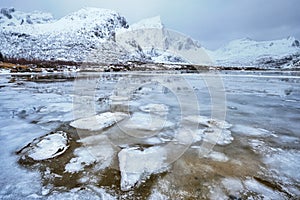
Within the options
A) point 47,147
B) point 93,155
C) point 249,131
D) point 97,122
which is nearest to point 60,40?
point 97,122

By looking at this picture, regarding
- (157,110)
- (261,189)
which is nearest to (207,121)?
(157,110)

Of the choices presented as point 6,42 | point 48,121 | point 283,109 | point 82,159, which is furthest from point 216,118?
point 6,42

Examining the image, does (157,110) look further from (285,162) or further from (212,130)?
(285,162)

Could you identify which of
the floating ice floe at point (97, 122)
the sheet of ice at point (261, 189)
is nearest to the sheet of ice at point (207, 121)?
the floating ice floe at point (97, 122)

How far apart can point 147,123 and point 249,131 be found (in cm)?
225

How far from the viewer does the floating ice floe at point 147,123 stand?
4.57m

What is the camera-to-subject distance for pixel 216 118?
536 cm

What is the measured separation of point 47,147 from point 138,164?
1.61 metres

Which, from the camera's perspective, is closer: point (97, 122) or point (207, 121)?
point (97, 122)

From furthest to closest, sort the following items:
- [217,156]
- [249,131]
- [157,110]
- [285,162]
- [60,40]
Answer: [60,40], [157,110], [249,131], [217,156], [285,162]

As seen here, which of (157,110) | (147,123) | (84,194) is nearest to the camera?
(84,194)

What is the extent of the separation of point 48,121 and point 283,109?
697 centimetres

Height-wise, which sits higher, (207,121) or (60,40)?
(60,40)

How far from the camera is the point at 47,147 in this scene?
11.0 ft
